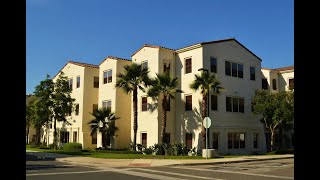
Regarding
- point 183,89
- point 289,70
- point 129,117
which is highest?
point 289,70

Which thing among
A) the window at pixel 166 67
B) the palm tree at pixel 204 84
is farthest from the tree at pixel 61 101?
the palm tree at pixel 204 84

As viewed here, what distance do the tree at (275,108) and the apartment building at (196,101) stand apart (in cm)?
176

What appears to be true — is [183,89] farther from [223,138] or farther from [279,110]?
[279,110]

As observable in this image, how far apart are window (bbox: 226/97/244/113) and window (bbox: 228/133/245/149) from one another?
2449mm

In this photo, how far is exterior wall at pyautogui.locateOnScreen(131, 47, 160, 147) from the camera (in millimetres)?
34156

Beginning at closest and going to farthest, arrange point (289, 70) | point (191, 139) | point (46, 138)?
point (191, 139) < point (289, 70) < point (46, 138)

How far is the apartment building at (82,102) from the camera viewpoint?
140 feet

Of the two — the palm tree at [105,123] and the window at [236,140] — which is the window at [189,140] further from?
the palm tree at [105,123]

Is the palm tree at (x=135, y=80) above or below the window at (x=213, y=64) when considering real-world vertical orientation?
below

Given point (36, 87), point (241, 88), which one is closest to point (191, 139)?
point (241, 88)

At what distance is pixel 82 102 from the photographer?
43062 mm

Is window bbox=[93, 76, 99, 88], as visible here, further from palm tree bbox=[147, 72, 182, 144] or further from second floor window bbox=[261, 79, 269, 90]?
second floor window bbox=[261, 79, 269, 90]
